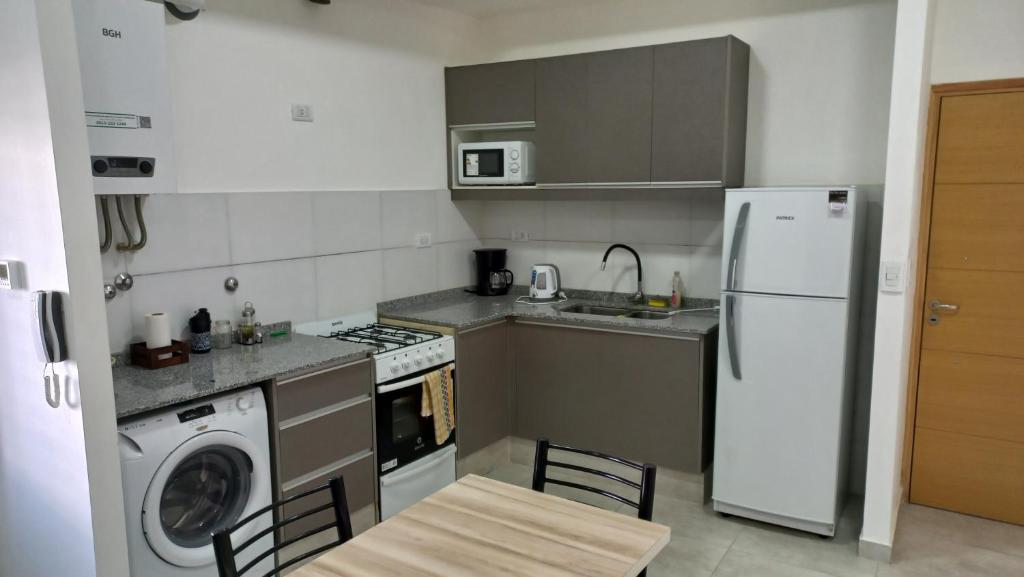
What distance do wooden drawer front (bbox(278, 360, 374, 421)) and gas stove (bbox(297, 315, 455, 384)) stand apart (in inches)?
3.5

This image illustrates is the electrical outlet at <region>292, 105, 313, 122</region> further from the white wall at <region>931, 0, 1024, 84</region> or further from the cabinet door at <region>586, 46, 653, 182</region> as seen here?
the white wall at <region>931, 0, 1024, 84</region>

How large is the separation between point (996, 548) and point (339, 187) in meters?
3.61

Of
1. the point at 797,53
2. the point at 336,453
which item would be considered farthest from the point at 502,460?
the point at 797,53

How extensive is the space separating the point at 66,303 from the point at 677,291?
302 centimetres

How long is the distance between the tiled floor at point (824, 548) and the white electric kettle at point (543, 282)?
4.43ft

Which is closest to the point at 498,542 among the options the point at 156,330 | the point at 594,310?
the point at 156,330

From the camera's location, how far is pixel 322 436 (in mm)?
2990

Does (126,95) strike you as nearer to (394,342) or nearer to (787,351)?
(394,342)

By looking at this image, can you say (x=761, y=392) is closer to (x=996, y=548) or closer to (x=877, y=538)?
(x=877, y=538)

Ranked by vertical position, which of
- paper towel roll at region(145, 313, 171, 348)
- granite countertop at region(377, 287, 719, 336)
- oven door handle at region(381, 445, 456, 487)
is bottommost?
oven door handle at region(381, 445, 456, 487)

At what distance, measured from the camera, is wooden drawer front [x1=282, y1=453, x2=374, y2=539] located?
289cm

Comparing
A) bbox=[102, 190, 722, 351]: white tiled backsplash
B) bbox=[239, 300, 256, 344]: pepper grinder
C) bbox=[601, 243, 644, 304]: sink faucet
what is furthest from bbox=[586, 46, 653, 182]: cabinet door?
bbox=[239, 300, 256, 344]: pepper grinder

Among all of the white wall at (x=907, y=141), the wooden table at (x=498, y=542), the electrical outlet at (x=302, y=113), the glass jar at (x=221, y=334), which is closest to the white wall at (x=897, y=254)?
the white wall at (x=907, y=141)

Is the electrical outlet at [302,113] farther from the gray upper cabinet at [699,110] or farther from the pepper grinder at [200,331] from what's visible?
the gray upper cabinet at [699,110]
